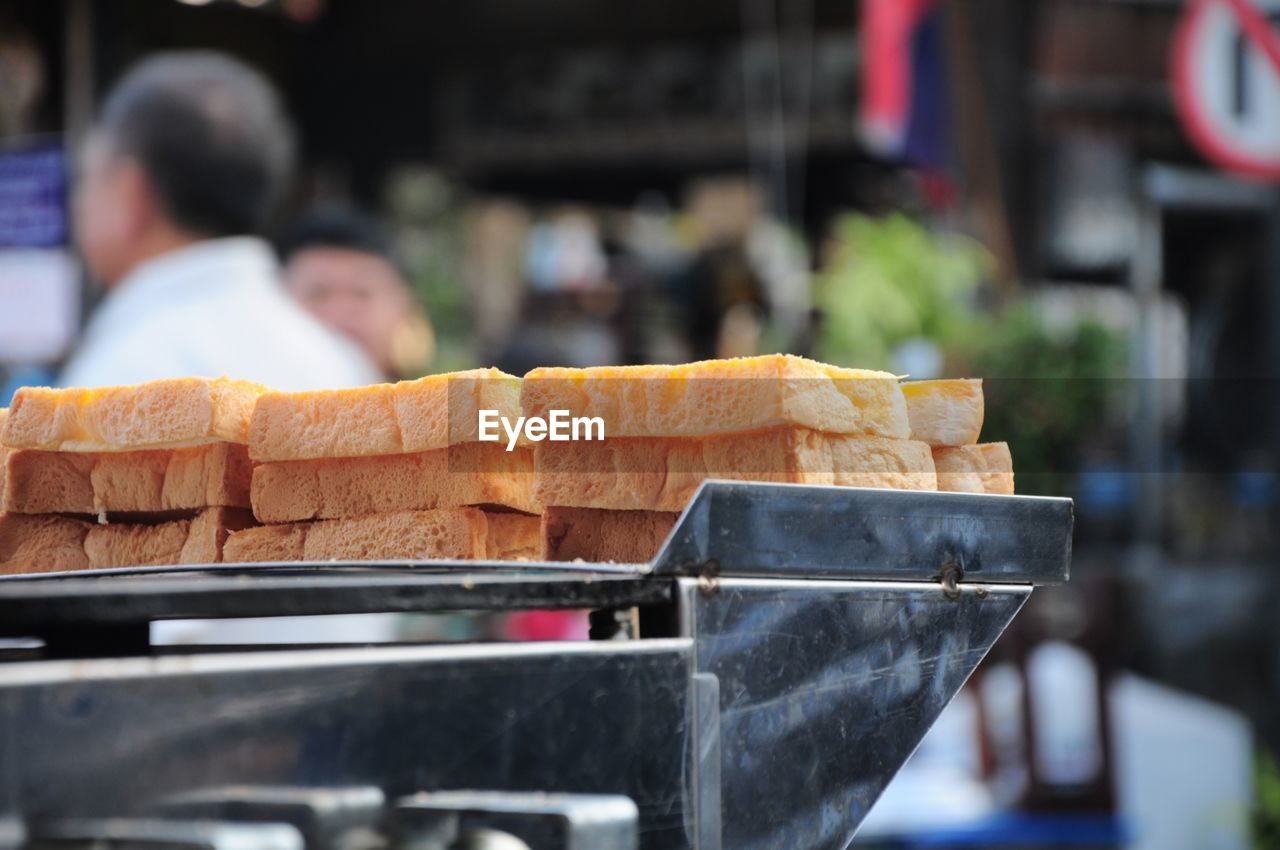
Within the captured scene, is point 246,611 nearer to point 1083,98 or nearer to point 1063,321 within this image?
point 1063,321

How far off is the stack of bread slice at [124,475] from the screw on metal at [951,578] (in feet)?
2.49

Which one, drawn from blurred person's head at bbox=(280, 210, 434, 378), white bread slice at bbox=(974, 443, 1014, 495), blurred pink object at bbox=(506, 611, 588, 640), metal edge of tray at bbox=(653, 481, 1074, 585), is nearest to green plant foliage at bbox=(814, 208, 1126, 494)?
blurred person's head at bbox=(280, 210, 434, 378)

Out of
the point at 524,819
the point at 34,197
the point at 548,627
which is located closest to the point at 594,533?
the point at 524,819

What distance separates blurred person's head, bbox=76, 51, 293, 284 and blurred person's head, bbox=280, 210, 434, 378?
1841 millimetres

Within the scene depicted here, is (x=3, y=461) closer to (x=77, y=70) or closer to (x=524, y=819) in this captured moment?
(x=524, y=819)

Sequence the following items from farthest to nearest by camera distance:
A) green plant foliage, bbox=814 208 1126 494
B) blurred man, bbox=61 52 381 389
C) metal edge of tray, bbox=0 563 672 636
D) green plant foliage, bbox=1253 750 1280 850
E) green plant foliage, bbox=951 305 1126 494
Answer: green plant foliage, bbox=814 208 1126 494
green plant foliage, bbox=951 305 1126 494
green plant foliage, bbox=1253 750 1280 850
blurred man, bbox=61 52 381 389
metal edge of tray, bbox=0 563 672 636

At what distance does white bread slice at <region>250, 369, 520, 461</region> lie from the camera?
1.62m

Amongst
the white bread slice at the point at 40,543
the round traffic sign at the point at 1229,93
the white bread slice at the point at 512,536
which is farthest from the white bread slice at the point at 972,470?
the round traffic sign at the point at 1229,93

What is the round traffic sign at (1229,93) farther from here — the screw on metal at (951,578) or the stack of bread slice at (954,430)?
the screw on metal at (951,578)

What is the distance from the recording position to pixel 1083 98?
8547 mm

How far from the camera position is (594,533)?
163 centimetres

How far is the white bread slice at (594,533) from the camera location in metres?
1.62

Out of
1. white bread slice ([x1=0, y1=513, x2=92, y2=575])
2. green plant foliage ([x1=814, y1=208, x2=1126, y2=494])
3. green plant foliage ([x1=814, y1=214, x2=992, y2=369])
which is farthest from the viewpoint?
green plant foliage ([x1=814, y1=214, x2=992, y2=369])

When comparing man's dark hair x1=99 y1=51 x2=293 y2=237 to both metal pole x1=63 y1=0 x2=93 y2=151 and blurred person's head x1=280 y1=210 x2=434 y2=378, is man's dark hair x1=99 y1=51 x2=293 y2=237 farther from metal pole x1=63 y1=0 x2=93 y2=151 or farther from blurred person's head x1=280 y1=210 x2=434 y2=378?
metal pole x1=63 y1=0 x2=93 y2=151
